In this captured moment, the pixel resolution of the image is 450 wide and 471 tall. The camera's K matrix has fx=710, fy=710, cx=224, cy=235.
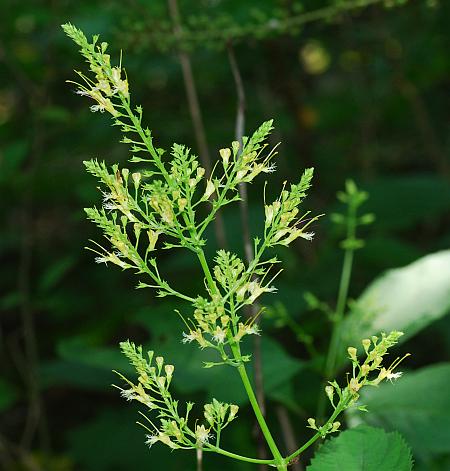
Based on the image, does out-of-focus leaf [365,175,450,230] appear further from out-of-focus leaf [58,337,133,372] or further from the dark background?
out-of-focus leaf [58,337,133,372]

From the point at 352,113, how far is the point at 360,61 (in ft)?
1.67

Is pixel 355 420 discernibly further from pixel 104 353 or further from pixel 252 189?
pixel 252 189

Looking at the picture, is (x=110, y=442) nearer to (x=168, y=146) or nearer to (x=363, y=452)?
(x=168, y=146)

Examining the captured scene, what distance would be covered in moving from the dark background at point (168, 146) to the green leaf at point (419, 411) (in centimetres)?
25

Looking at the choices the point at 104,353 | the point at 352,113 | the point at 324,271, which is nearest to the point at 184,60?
the point at 104,353

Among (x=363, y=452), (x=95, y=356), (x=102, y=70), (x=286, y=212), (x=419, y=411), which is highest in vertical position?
(x=102, y=70)

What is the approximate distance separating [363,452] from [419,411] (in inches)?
34.7

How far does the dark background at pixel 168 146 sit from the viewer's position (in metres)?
2.88

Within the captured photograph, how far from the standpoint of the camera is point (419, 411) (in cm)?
204

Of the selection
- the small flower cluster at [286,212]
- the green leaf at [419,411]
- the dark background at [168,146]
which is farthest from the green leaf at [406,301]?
the small flower cluster at [286,212]

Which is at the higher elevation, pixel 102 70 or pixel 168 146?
pixel 102 70

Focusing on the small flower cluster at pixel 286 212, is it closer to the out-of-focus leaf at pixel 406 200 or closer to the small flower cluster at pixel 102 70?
the small flower cluster at pixel 102 70

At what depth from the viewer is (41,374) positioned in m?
3.18

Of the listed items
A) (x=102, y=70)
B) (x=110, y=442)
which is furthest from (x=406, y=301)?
(x=110, y=442)
